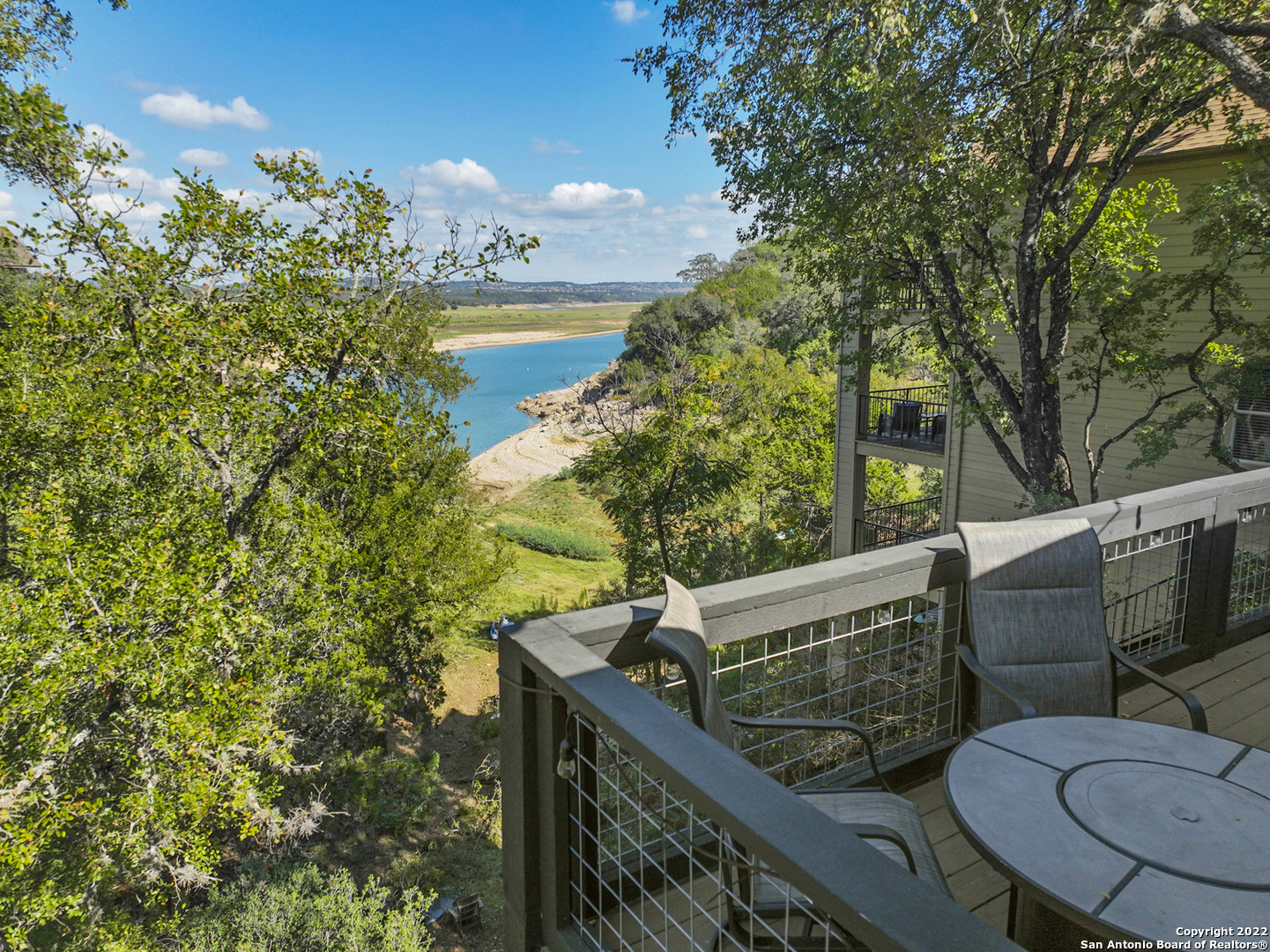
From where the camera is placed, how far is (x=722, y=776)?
3.66 feet

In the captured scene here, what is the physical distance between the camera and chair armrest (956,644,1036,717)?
79.7 inches

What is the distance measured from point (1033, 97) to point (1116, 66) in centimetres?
67

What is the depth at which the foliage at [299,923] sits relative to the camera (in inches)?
332

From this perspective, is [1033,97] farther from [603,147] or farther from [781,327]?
[603,147]

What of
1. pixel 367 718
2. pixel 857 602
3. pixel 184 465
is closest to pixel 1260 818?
pixel 857 602

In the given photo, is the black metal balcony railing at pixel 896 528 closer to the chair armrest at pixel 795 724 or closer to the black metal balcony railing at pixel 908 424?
the black metal balcony railing at pixel 908 424

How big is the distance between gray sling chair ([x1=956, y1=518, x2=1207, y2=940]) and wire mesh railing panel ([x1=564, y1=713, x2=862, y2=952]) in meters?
1.05

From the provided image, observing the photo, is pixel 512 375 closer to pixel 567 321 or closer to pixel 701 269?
pixel 567 321

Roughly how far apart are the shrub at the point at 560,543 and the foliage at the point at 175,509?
17.6m

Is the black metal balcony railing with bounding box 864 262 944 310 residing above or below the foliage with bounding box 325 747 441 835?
above

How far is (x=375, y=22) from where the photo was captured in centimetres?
3725

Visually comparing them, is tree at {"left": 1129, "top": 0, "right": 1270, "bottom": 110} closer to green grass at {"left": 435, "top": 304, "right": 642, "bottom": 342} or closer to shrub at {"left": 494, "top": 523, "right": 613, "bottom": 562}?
shrub at {"left": 494, "top": 523, "right": 613, "bottom": 562}

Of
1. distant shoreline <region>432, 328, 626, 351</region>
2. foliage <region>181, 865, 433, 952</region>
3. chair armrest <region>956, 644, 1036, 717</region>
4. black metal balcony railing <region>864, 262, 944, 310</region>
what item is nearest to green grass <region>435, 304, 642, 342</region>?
distant shoreline <region>432, 328, 626, 351</region>

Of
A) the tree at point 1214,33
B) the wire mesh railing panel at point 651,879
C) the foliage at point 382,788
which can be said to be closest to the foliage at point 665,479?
the foliage at point 382,788
